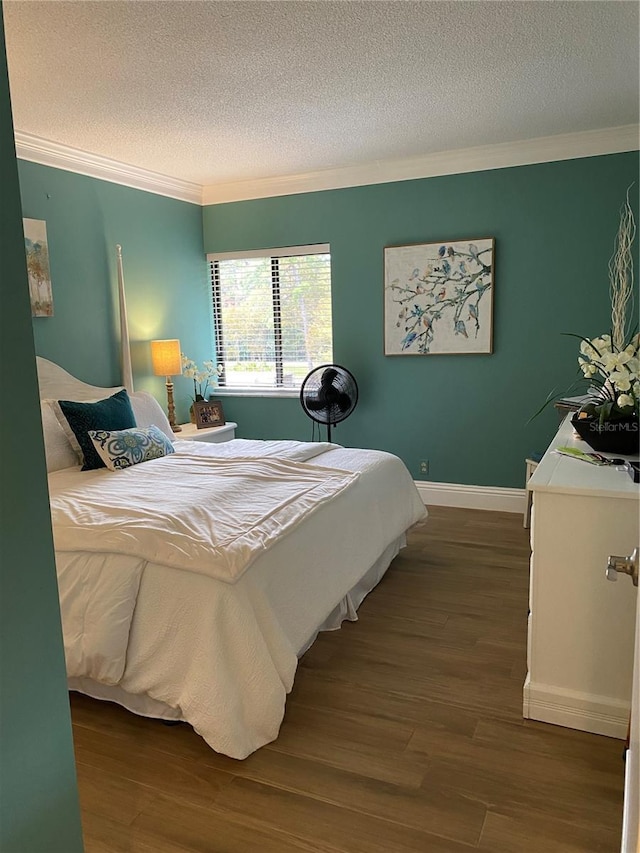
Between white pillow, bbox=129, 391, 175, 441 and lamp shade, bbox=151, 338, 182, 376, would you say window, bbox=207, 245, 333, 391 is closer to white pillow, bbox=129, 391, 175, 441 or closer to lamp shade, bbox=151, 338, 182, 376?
lamp shade, bbox=151, 338, 182, 376

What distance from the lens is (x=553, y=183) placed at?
4.09 m

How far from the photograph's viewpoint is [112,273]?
432 cm

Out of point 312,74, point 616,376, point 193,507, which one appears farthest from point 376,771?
point 312,74

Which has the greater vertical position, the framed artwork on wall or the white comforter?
the framed artwork on wall

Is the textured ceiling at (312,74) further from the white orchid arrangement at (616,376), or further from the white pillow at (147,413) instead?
the white pillow at (147,413)

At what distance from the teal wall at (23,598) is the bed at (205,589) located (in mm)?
1006

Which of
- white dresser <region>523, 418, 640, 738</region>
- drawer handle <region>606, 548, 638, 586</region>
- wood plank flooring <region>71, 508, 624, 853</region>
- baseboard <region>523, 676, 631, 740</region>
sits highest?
drawer handle <region>606, 548, 638, 586</region>

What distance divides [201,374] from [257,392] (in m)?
0.51

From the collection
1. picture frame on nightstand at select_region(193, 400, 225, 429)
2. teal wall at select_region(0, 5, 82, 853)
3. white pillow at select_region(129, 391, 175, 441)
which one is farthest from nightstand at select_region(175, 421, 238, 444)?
teal wall at select_region(0, 5, 82, 853)

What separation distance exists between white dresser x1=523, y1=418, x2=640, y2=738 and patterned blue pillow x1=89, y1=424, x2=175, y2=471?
83.6 inches

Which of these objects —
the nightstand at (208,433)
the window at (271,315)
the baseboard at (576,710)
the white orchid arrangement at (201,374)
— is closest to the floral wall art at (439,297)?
the window at (271,315)

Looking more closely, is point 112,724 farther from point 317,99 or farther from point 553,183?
point 553,183

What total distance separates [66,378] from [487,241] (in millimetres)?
2941

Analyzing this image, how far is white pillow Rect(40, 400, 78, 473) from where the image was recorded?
3324 mm
